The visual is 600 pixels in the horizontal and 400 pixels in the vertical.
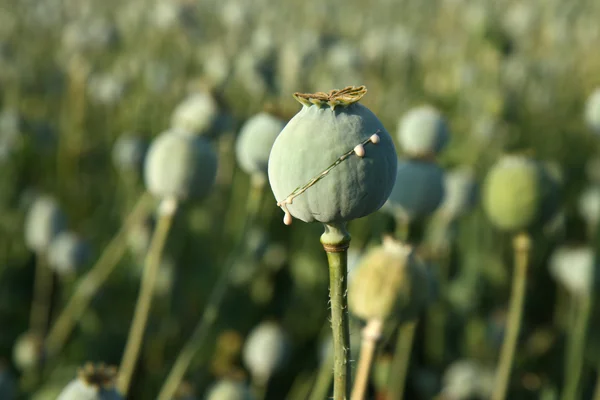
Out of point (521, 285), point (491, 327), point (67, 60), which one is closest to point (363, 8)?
point (67, 60)

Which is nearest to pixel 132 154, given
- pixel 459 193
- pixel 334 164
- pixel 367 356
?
pixel 459 193

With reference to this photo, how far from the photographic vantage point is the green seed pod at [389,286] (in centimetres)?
83

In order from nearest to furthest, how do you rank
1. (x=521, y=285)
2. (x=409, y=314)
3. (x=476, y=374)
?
(x=409, y=314), (x=521, y=285), (x=476, y=374)

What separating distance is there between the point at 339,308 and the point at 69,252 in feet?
4.59

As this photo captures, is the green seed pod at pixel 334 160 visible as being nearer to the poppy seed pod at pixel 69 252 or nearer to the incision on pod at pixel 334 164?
the incision on pod at pixel 334 164

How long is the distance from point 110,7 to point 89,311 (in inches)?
129

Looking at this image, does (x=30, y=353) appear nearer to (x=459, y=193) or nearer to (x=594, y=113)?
(x=459, y=193)

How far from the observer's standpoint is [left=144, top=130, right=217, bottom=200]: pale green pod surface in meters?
1.07

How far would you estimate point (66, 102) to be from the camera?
3.44 m

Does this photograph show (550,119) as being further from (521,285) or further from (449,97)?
(521,285)

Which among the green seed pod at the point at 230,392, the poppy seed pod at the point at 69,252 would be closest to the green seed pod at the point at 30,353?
the poppy seed pod at the point at 69,252

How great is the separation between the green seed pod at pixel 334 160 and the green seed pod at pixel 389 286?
0.30 m

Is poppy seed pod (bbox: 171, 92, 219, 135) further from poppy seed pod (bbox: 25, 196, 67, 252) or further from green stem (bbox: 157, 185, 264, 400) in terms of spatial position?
poppy seed pod (bbox: 25, 196, 67, 252)

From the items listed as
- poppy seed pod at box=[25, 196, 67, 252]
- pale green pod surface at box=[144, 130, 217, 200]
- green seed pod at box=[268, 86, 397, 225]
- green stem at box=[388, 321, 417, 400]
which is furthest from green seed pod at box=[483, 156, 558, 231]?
poppy seed pod at box=[25, 196, 67, 252]
